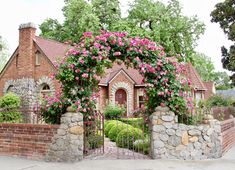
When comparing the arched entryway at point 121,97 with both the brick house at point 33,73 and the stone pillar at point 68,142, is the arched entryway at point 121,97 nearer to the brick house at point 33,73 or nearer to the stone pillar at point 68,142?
the brick house at point 33,73

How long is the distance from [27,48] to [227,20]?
638 inches

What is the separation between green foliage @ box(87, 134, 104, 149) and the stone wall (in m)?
1.94

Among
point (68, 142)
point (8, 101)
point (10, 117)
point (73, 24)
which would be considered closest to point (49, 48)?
point (8, 101)

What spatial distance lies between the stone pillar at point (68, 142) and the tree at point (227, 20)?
16650 mm

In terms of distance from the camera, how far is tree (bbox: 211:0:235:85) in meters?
20.6

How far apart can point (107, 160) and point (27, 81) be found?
12.4 metres

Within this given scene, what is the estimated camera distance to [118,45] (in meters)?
7.90

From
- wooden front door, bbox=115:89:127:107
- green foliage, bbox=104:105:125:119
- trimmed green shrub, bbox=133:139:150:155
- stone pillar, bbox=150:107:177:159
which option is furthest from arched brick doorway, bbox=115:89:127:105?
stone pillar, bbox=150:107:177:159

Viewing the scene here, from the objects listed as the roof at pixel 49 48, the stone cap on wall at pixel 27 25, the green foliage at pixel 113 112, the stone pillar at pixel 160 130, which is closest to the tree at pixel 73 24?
the roof at pixel 49 48

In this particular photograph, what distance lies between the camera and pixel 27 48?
18.0m

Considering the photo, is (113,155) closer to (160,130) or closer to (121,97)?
(160,130)

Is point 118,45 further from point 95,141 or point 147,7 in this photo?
point 147,7

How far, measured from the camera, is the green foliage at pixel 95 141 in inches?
324

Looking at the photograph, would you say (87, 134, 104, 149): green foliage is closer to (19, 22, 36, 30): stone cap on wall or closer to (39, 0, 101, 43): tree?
(19, 22, 36, 30): stone cap on wall
